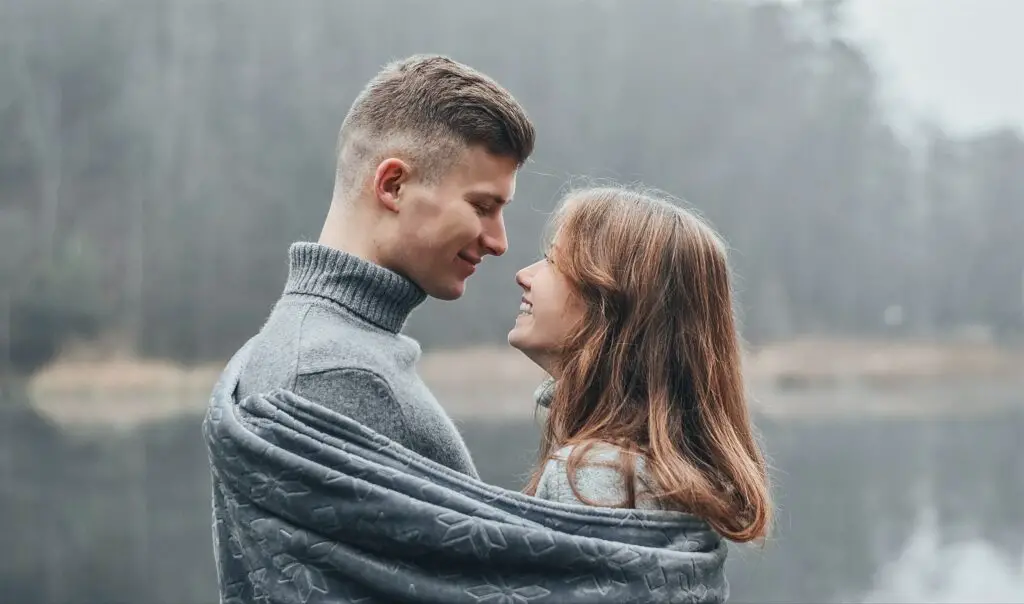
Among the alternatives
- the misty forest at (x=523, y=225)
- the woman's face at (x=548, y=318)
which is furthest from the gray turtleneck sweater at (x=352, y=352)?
the misty forest at (x=523, y=225)

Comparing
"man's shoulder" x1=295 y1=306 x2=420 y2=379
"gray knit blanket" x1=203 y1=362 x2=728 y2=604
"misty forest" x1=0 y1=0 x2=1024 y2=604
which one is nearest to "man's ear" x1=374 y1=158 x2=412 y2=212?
"man's shoulder" x1=295 y1=306 x2=420 y2=379

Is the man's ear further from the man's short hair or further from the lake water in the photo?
the lake water

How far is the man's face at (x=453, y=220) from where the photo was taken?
3.02ft

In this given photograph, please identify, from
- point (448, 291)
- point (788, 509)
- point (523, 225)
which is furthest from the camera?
point (788, 509)

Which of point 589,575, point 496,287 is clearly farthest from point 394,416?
point 496,287

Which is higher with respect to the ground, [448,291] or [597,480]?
[448,291]

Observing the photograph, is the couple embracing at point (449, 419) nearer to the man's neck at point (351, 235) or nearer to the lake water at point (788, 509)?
the man's neck at point (351, 235)

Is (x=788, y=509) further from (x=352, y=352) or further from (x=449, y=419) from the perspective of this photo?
(x=352, y=352)

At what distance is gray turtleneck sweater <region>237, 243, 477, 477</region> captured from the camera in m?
0.82

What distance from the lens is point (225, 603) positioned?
0.84 meters

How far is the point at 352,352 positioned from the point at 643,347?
27 centimetres

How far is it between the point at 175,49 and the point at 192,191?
53 centimetres

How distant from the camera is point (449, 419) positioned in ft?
3.08

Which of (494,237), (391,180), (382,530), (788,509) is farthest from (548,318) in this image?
(788,509)
